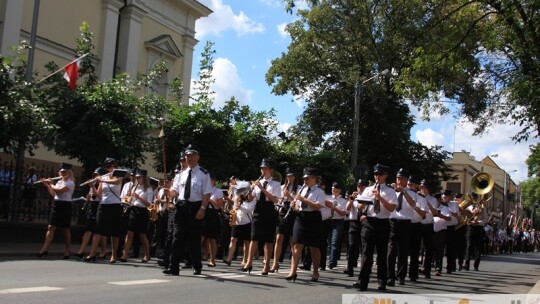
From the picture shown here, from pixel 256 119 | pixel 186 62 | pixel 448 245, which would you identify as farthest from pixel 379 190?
pixel 186 62

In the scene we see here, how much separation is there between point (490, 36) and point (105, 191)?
37.9 feet

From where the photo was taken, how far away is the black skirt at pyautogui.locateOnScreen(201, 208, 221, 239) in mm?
13320

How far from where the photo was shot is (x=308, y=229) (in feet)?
36.1

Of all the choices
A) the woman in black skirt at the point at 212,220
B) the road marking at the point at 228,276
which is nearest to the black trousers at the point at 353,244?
the road marking at the point at 228,276

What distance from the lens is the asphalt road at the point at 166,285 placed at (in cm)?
815

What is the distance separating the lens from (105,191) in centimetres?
1299

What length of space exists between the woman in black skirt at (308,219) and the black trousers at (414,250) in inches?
117

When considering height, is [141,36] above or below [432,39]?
above

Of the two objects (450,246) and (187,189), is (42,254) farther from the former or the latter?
(450,246)

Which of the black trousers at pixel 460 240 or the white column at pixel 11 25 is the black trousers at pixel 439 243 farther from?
the white column at pixel 11 25

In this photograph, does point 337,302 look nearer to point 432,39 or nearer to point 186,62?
point 432,39

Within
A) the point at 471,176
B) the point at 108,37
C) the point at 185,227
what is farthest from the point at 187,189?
the point at 471,176

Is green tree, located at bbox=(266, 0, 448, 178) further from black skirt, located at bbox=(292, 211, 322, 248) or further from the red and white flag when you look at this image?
black skirt, located at bbox=(292, 211, 322, 248)

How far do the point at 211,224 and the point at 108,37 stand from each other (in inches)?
841
